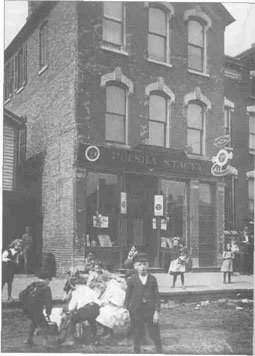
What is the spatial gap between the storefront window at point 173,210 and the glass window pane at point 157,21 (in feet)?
6.73

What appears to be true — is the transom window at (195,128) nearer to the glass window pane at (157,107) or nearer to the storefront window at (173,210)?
the glass window pane at (157,107)

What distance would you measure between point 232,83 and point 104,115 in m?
1.87

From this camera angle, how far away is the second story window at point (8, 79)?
6.01 meters

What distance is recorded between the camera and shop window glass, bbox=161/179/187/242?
6215 millimetres

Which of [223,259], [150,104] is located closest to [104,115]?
[150,104]

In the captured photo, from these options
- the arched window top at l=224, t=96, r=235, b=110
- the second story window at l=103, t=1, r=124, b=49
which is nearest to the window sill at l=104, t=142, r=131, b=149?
the second story window at l=103, t=1, r=124, b=49

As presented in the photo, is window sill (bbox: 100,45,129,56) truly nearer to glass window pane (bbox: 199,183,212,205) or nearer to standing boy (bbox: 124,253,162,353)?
glass window pane (bbox: 199,183,212,205)

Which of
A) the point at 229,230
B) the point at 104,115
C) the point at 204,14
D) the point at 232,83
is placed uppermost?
the point at 204,14

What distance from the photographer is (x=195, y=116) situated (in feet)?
21.3

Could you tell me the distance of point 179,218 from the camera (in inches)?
248

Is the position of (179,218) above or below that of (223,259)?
above

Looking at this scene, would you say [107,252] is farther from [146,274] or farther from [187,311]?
[187,311]

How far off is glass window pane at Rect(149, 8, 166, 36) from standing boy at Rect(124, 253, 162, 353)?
331cm

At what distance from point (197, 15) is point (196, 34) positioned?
0.89 feet
